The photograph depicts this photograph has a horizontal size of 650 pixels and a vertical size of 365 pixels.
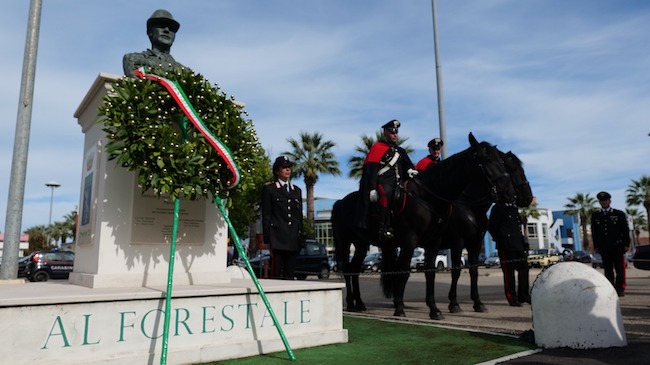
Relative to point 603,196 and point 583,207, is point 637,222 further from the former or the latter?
point 603,196

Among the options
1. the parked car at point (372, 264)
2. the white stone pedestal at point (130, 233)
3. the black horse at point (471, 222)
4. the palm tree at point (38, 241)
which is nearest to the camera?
the white stone pedestal at point (130, 233)

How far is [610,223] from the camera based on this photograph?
9.85m

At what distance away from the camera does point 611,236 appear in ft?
32.2

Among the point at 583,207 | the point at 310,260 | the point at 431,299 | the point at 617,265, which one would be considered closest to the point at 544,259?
the point at 431,299

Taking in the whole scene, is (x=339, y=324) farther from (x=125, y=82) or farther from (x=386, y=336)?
(x=125, y=82)

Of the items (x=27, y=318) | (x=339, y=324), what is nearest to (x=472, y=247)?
(x=339, y=324)

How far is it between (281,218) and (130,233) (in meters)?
2.53

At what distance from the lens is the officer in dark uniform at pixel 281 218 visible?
22.8 ft

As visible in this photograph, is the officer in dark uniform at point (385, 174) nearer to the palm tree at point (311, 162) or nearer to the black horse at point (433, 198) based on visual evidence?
the black horse at point (433, 198)

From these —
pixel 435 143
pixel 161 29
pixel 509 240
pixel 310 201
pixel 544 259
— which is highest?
pixel 310 201

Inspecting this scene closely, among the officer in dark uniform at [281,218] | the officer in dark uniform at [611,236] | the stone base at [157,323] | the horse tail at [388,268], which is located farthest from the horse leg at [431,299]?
the officer in dark uniform at [611,236]

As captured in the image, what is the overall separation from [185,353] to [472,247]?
5.24 m

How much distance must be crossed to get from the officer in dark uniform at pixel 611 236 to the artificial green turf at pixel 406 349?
599cm

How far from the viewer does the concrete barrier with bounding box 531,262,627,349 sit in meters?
4.54
